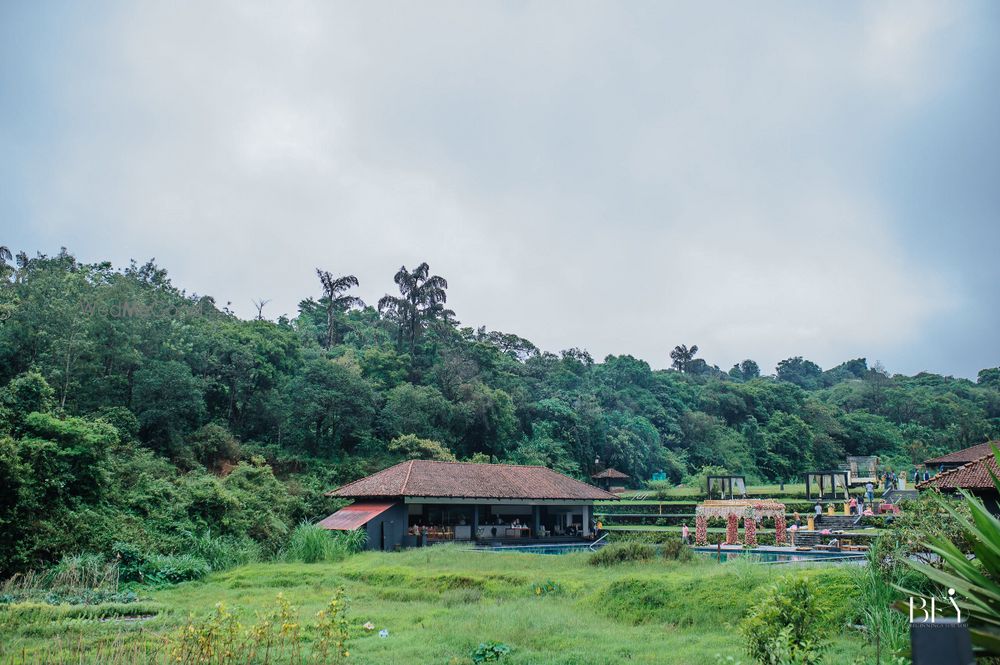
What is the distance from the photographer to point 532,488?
29.6 meters

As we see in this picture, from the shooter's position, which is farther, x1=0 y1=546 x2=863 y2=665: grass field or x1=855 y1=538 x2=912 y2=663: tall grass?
x1=0 y1=546 x2=863 y2=665: grass field

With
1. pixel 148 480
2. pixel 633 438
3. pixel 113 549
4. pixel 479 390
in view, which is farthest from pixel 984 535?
pixel 633 438

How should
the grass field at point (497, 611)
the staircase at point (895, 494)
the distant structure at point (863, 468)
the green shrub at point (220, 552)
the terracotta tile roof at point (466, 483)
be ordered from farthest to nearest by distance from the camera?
1. the distant structure at point (863, 468)
2. the staircase at point (895, 494)
3. the terracotta tile roof at point (466, 483)
4. the green shrub at point (220, 552)
5. the grass field at point (497, 611)

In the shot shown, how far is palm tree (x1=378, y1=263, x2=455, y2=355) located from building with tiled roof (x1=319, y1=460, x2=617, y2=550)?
17.2 m

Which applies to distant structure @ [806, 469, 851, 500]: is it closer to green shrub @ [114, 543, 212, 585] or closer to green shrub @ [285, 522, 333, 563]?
green shrub @ [285, 522, 333, 563]

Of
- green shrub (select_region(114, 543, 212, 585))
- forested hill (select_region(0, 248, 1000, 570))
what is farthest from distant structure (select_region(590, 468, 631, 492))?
green shrub (select_region(114, 543, 212, 585))

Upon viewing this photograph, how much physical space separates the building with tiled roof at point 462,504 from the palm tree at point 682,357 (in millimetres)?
57578

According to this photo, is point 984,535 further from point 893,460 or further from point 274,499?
point 893,460

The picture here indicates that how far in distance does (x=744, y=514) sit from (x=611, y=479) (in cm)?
2011

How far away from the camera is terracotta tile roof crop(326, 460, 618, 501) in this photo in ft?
85.9

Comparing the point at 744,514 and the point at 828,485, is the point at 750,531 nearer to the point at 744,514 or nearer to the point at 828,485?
the point at 744,514

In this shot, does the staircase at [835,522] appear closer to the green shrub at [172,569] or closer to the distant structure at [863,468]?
the distant structure at [863,468]

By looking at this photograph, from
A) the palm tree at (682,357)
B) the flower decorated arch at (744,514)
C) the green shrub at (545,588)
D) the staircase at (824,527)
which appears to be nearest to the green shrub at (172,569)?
the green shrub at (545,588)

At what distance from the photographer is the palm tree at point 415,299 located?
46250 millimetres
